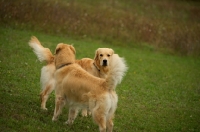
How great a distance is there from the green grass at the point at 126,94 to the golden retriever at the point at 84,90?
62cm

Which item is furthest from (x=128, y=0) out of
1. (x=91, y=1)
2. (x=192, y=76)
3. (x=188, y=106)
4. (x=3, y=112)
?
(x=3, y=112)

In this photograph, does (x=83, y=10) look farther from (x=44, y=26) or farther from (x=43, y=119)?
(x=43, y=119)

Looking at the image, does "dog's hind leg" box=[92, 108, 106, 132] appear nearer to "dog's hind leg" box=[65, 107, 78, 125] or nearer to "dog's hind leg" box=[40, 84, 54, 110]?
"dog's hind leg" box=[65, 107, 78, 125]

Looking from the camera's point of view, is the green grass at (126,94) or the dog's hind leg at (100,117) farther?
the green grass at (126,94)

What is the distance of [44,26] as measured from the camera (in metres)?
17.8

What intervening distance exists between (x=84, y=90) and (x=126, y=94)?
13.6 ft

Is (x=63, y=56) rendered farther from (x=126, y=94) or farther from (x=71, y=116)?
(x=126, y=94)

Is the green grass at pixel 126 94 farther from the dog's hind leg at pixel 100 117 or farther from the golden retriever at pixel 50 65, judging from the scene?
the dog's hind leg at pixel 100 117

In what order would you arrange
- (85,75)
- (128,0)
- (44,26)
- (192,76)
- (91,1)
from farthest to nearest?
(128,0)
(91,1)
(44,26)
(192,76)
(85,75)

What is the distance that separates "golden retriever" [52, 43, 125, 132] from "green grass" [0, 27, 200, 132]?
621 millimetres

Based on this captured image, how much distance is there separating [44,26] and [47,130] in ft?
41.8

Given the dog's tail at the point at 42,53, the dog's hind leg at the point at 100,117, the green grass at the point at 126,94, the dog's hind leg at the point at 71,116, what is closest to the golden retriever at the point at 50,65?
the dog's tail at the point at 42,53

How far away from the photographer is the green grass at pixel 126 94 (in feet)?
21.2

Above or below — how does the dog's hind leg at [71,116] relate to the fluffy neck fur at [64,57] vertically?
below
